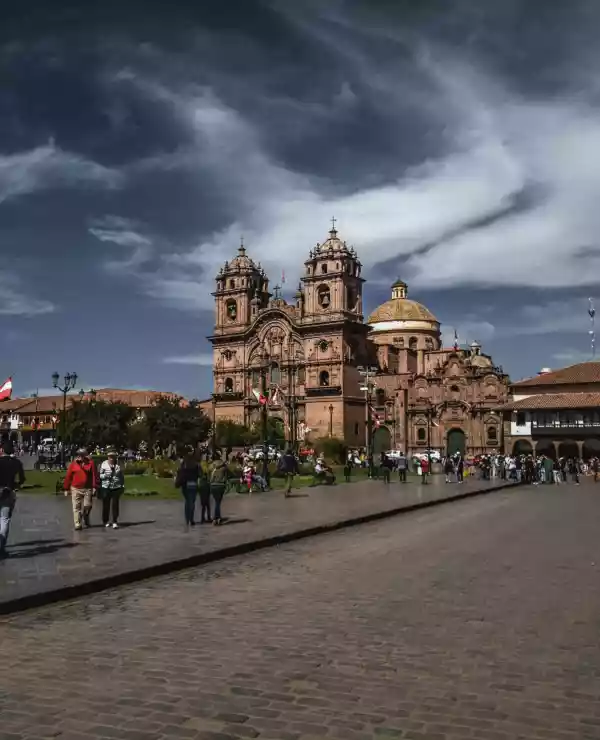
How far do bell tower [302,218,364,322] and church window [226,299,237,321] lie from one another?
9.71m

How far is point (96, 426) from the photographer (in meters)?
60.6

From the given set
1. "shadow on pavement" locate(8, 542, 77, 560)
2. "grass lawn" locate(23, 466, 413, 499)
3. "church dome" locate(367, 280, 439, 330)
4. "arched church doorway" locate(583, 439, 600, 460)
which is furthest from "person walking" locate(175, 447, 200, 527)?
"church dome" locate(367, 280, 439, 330)

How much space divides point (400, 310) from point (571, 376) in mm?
32074

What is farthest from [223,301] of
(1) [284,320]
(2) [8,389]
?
(2) [8,389]

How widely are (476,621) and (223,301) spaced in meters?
80.1

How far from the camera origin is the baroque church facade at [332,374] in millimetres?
75125

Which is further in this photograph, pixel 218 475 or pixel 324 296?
pixel 324 296

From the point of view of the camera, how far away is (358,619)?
24.5 feet

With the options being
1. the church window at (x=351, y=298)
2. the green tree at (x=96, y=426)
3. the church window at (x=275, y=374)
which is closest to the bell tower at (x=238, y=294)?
the church window at (x=275, y=374)

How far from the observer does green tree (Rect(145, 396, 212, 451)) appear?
192 feet

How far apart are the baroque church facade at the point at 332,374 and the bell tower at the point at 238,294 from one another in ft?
→ 0.37

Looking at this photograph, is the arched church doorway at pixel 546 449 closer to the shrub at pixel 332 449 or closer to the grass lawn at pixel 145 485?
the shrub at pixel 332 449

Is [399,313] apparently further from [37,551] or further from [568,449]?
[37,551]

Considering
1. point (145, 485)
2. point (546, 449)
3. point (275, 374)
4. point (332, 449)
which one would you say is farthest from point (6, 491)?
point (275, 374)
